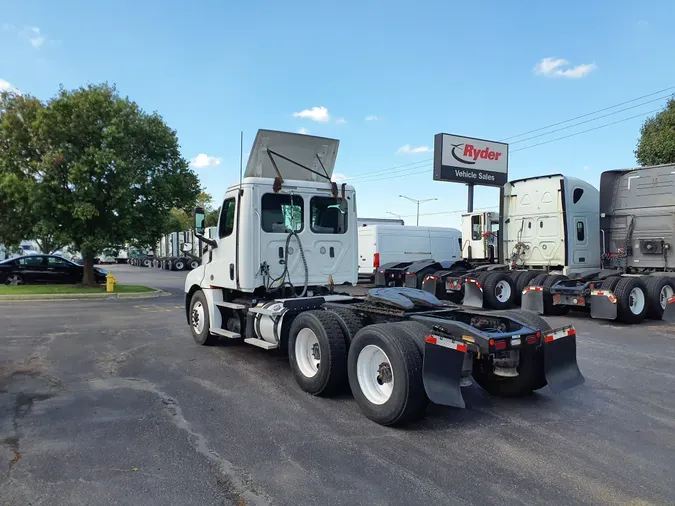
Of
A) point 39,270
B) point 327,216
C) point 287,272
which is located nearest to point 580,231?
point 327,216

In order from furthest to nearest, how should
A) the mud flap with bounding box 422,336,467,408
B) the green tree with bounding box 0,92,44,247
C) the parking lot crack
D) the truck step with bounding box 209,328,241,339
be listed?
the green tree with bounding box 0,92,44,247, the truck step with bounding box 209,328,241,339, the mud flap with bounding box 422,336,467,408, the parking lot crack

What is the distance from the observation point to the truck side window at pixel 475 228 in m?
17.3

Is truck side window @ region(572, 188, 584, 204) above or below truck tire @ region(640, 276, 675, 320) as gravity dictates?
above

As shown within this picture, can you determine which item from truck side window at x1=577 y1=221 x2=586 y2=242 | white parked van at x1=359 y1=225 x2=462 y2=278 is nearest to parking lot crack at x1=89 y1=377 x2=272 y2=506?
truck side window at x1=577 y1=221 x2=586 y2=242

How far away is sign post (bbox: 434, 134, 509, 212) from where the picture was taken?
26750 millimetres

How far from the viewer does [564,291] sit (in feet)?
40.1

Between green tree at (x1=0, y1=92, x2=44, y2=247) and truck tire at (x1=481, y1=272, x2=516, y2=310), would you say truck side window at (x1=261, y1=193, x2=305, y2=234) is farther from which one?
green tree at (x1=0, y1=92, x2=44, y2=247)

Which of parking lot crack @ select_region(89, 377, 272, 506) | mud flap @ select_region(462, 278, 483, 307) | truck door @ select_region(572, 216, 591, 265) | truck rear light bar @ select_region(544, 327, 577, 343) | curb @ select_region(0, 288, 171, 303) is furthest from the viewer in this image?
curb @ select_region(0, 288, 171, 303)

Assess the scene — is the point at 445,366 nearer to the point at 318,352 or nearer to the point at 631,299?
the point at 318,352

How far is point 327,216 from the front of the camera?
8125mm

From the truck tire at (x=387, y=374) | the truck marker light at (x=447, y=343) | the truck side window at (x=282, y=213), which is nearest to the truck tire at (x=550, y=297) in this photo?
the truck side window at (x=282, y=213)

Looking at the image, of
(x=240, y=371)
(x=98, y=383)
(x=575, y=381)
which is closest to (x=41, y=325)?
(x=98, y=383)

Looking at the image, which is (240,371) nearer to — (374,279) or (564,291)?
(564,291)

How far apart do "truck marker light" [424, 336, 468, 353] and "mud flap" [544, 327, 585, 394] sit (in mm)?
1186
